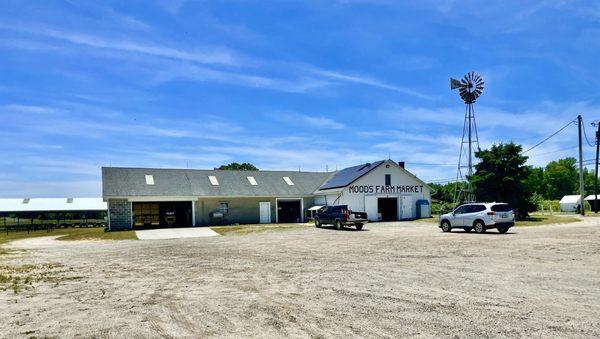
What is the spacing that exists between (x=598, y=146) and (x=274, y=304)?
54716 millimetres

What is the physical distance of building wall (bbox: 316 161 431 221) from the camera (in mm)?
41188

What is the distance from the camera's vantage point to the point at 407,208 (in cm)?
4306

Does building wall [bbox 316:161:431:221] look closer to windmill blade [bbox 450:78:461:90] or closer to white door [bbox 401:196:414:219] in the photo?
white door [bbox 401:196:414:219]

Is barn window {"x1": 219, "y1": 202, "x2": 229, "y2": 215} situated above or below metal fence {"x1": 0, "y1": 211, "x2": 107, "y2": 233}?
above

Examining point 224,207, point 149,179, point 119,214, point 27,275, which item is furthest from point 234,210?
point 27,275

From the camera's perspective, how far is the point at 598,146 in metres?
50.8

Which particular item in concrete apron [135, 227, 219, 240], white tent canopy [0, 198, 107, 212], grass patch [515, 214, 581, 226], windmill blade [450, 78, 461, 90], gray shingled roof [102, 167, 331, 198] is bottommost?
grass patch [515, 214, 581, 226]

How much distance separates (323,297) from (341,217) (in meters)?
22.4

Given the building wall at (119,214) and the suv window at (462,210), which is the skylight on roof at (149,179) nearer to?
the building wall at (119,214)

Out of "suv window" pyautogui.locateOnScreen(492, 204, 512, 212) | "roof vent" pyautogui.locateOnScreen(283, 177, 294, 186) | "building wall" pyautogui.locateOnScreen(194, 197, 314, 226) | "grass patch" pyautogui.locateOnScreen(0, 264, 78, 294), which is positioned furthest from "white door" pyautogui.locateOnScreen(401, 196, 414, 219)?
"grass patch" pyautogui.locateOnScreen(0, 264, 78, 294)

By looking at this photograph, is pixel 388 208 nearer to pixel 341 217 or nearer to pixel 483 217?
pixel 341 217

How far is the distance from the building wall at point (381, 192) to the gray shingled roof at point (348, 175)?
49 cm

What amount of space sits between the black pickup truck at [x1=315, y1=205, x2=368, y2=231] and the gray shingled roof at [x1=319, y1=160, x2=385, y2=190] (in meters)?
8.17

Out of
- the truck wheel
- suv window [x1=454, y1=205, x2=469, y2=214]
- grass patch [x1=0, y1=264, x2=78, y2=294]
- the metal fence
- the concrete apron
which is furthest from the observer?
the metal fence
